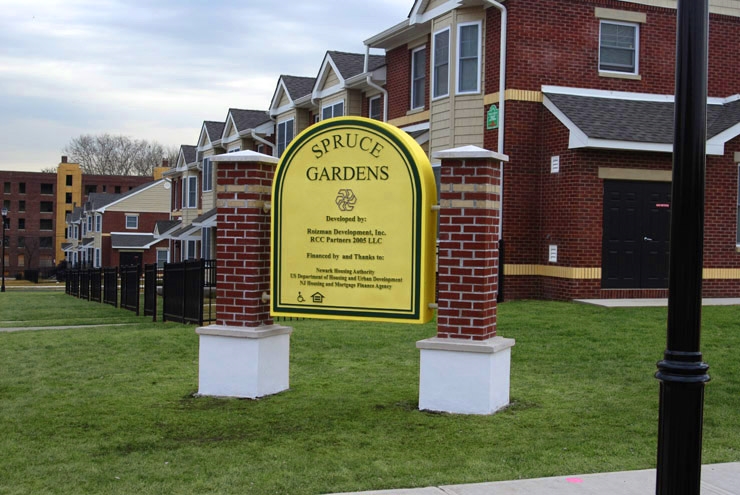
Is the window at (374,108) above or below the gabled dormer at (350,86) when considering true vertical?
below

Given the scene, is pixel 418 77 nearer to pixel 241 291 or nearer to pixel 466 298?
pixel 241 291

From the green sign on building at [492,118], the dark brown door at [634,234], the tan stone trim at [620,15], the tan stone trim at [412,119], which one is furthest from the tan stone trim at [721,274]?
the tan stone trim at [412,119]

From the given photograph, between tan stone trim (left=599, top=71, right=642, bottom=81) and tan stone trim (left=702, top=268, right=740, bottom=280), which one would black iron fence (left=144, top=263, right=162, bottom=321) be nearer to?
tan stone trim (left=599, top=71, right=642, bottom=81)

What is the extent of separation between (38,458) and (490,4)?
16026 millimetres

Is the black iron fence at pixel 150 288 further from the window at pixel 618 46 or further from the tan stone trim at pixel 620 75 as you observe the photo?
the window at pixel 618 46

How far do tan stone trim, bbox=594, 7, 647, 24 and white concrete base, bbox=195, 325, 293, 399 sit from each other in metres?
14.2

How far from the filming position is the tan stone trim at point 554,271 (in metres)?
18.3

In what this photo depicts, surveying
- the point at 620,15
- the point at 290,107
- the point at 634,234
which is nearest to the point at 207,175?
the point at 290,107

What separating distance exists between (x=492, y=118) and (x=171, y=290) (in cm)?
831

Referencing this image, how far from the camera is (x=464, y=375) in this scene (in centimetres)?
791

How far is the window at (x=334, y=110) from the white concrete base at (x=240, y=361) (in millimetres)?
20521

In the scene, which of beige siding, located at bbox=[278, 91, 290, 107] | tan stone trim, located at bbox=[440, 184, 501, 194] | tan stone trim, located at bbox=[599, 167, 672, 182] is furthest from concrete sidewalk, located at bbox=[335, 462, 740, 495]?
beige siding, located at bbox=[278, 91, 290, 107]

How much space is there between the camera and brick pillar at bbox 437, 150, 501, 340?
7895mm

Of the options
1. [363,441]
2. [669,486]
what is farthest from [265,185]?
[669,486]
